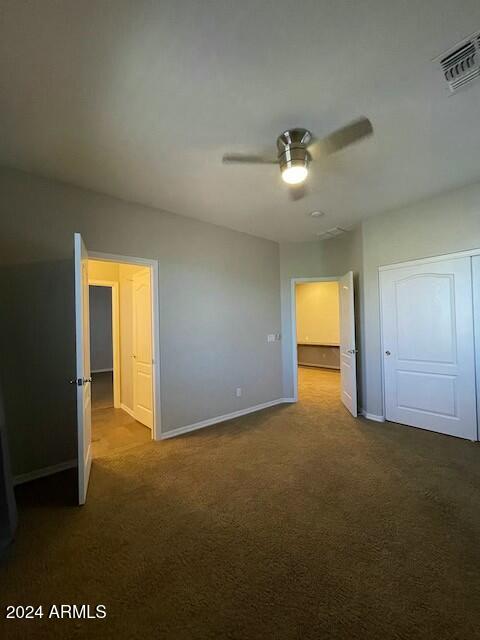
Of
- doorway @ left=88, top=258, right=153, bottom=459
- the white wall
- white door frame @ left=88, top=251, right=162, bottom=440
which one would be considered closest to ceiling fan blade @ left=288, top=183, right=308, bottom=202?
white door frame @ left=88, top=251, right=162, bottom=440

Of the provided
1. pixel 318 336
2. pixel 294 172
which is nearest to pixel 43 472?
pixel 294 172

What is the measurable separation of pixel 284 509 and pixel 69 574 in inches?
53.6

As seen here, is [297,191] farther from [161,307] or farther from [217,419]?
[217,419]

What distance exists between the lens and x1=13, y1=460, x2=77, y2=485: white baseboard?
2465mm

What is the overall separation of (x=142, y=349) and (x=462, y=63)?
12.7 ft

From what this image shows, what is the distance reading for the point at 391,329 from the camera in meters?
3.66

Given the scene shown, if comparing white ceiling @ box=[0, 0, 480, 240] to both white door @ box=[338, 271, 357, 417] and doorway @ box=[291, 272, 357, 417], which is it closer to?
white door @ box=[338, 271, 357, 417]

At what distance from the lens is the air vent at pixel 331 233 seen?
166 inches

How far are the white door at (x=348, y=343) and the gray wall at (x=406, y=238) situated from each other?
18 cm

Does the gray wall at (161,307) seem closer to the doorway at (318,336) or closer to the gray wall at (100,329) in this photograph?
the doorway at (318,336)

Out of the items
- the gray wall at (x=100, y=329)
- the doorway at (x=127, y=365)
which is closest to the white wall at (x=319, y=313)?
the doorway at (x=127, y=365)

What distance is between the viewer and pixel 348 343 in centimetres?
418

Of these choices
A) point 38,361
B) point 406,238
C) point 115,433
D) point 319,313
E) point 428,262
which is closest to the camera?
point 38,361

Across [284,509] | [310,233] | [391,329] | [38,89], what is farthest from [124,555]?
[310,233]
